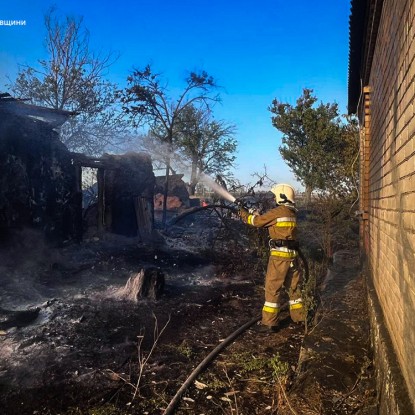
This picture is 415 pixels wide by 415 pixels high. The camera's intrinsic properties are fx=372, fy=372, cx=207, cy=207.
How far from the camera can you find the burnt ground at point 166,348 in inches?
136

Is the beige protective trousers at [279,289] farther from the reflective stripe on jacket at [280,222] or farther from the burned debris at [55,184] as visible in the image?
the burned debris at [55,184]

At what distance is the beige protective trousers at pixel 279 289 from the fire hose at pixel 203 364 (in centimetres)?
37

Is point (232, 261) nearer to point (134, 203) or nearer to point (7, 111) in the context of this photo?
point (134, 203)

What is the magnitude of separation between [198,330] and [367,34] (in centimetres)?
500

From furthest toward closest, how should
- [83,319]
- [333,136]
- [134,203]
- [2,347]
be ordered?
[333,136], [134,203], [83,319], [2,347]

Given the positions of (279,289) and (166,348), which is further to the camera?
(279,289)

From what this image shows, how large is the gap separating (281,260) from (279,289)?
16.5 inches

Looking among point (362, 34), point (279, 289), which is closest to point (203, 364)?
point (279, 289)

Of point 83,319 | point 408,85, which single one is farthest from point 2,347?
point 408,85

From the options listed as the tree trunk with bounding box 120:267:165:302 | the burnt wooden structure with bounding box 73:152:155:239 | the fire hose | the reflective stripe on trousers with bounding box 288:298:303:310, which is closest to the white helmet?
the reflective stripe on trousers with bounding box 288:298:303:310

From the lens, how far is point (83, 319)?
19.0 ft

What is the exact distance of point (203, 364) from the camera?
165 inches

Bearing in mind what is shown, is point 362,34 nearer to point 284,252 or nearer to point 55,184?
point 284,252

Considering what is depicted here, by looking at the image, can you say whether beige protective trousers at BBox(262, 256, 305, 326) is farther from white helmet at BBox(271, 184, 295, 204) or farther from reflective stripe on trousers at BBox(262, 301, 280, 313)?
white helmet at BBox(271, 184, 295, 204)
